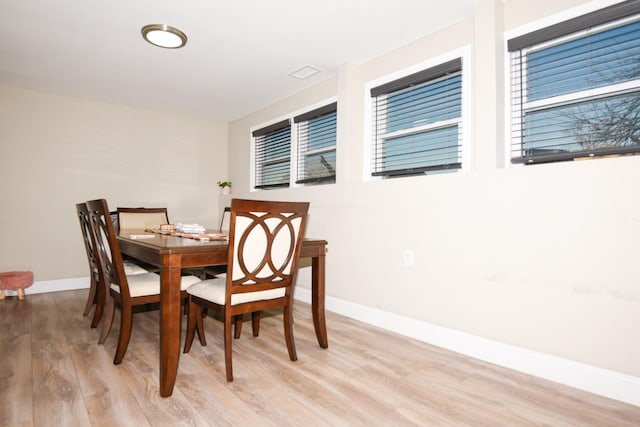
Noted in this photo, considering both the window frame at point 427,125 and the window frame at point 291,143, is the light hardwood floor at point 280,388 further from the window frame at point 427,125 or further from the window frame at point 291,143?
the window frame at point 291,143

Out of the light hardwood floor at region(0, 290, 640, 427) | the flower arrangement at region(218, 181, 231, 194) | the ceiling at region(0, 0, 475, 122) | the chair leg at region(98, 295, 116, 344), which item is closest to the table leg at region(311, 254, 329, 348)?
the light hardwood floor at region(0, 290, 640, 427)

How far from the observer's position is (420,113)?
2980 millimetres

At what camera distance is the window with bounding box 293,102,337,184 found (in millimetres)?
3852

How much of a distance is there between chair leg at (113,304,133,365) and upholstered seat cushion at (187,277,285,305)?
36 cm

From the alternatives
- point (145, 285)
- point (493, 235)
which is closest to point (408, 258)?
point (493, 235)

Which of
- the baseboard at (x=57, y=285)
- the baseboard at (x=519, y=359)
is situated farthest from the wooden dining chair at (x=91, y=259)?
the baseboard at (x=519, y=359)

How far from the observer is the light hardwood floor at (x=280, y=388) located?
1.59 metres

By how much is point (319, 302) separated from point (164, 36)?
2315mm

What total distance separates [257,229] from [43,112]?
3775 mm

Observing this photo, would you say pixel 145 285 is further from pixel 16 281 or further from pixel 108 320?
pixel 16 281

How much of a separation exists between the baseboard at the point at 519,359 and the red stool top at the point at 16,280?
3.50m

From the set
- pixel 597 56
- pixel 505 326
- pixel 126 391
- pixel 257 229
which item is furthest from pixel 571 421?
pixel 126 391

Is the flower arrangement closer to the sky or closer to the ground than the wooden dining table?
closer to the sky

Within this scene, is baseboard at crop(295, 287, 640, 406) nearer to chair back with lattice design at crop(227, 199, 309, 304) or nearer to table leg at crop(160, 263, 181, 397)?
chair back with lattice design at crop(227, 199, 309, 304)
